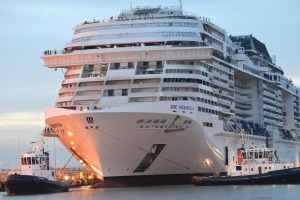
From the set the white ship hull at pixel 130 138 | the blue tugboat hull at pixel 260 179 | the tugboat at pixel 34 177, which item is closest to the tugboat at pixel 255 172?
the blue tugboat hull at pixel 260 179

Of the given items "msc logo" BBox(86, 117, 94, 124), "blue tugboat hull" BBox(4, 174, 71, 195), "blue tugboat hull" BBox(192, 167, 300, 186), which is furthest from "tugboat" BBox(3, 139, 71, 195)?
"blue tugboat hull" BBox(192, 167, 300, 186)

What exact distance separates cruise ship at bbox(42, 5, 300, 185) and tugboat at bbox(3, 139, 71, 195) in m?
2.43

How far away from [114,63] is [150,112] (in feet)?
24.6

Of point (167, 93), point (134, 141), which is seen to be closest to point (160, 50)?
point (167, 93)

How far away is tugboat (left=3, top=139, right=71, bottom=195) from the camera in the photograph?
68562 mm

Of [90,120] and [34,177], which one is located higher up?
[90,120]

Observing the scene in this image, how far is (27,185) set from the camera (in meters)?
68.4

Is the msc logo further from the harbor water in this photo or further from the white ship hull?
the harbor water

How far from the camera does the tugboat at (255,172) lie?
72.8 m

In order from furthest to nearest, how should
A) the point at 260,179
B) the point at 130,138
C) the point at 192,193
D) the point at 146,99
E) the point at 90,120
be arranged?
the point at 260,179, the point at 146,99, the point at 130,138, the point at 90,120, the point at 192,193

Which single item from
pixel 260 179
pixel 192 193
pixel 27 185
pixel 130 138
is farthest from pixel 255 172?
pixel 27 185

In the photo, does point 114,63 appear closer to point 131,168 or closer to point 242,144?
point 131,168

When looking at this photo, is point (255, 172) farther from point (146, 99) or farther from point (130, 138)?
point (130, 138)

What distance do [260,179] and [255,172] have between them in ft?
7.71
